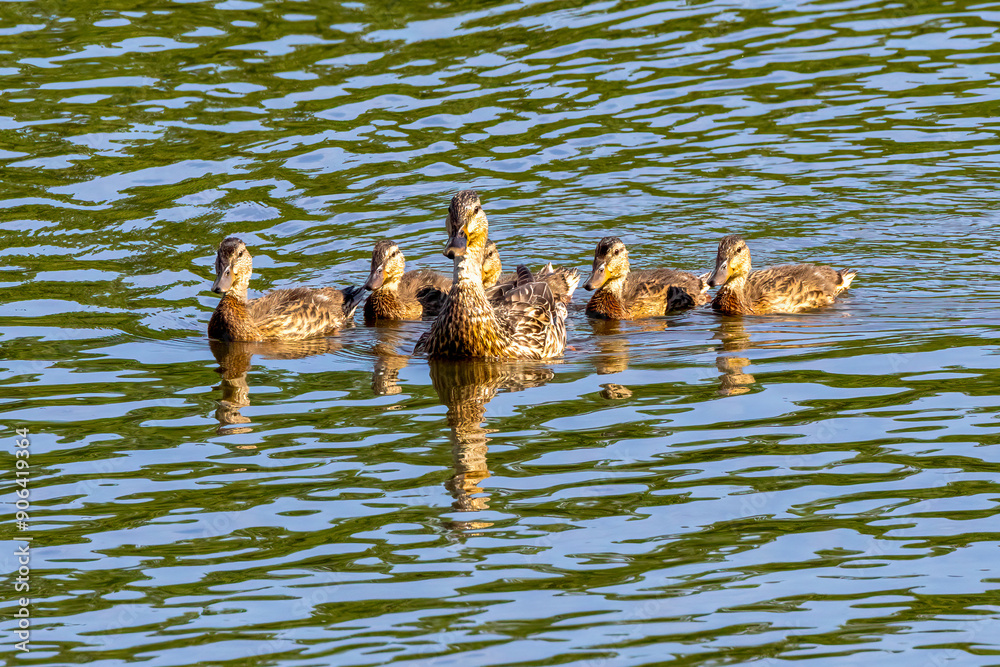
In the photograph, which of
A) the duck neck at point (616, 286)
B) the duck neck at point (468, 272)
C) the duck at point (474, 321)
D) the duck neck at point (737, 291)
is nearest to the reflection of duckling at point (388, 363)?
the duck at point (474, 321)

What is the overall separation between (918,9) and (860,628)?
1367cm

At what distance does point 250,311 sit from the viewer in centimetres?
1202

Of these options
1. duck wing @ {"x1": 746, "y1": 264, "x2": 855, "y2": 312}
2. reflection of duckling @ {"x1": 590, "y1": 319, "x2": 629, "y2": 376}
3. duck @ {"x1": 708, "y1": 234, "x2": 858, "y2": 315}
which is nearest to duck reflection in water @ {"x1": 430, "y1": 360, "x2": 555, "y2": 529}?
reflection of duckling @ {"x1": 590, "y1": 319, "x2": 629, "y2": 376}

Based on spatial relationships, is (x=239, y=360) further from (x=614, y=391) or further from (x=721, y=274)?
(x=721, y=274)

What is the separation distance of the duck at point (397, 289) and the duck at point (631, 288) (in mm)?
1417

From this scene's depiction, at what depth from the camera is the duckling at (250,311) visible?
11.8 m

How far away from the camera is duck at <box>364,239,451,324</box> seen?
1247cm

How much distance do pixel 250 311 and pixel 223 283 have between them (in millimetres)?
418

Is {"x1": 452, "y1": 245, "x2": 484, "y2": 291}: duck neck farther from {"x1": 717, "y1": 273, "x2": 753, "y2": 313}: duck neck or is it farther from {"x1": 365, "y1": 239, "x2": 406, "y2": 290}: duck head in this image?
{"x1": 717, "y1": 273, "x2": 753, "y2": 313}: duck neck

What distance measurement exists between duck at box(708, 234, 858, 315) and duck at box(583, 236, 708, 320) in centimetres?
32

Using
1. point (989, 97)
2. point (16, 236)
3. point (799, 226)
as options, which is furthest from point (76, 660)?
point (989, 97)

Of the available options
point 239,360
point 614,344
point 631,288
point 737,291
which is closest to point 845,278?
point 737,291

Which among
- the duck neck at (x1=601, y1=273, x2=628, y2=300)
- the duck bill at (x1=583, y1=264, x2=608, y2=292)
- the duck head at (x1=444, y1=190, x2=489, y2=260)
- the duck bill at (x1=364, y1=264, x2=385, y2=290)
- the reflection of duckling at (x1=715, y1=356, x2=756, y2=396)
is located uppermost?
the duck head at (x1=444, y1=190, x2=489, y2=260)

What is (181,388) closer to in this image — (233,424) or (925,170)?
(233,424)
